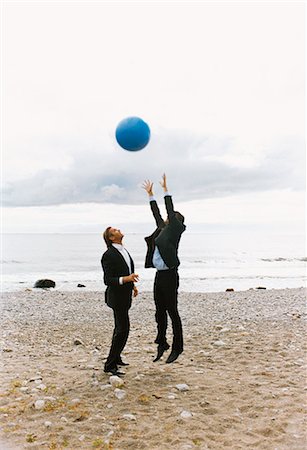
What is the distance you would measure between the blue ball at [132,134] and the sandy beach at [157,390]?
11.4 feet

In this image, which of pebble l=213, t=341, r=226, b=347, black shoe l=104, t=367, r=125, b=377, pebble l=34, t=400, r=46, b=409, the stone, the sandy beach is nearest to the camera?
the sandy beach

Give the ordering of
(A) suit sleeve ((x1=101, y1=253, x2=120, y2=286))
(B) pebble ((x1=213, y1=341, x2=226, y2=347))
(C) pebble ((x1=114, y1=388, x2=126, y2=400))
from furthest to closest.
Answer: (B) pebble ((x1=213, y1=341, x2=226, y2=347)) < (A) suit sleeve ((x1=101, y1=253, x2=120, y2=286)) < (C) pebble ((x1=114, y1=388, x2=126, y2=400))

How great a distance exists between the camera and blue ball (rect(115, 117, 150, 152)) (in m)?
6.81

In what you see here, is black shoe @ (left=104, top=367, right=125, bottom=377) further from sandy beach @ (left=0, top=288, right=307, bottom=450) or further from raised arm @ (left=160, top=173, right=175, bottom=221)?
raised arm @ (left=160, top=173, right=175, bottom=221)

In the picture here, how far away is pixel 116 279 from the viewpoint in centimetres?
650

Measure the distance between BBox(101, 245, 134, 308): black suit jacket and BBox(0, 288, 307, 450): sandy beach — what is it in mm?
1125

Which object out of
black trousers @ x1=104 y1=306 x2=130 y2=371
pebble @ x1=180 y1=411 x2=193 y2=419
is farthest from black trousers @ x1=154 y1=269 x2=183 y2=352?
pebble @ x1=180 y1=411 x2=193 y2=419

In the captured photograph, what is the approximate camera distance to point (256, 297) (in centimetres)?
1884

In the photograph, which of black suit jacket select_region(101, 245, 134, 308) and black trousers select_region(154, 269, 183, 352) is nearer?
black suit jacket select_region(101, 245, 134, 308)

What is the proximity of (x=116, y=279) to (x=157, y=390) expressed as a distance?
5.32 ft

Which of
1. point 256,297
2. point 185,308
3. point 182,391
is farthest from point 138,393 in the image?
point 256,297

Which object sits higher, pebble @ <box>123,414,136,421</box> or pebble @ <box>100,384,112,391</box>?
pebble @ <box>100,384,112,391</box>

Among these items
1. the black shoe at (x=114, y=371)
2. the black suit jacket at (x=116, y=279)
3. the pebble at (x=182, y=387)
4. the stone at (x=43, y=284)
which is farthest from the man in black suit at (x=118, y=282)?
the stone at (x=43, y=284)

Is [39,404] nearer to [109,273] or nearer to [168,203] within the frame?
[109,273]
